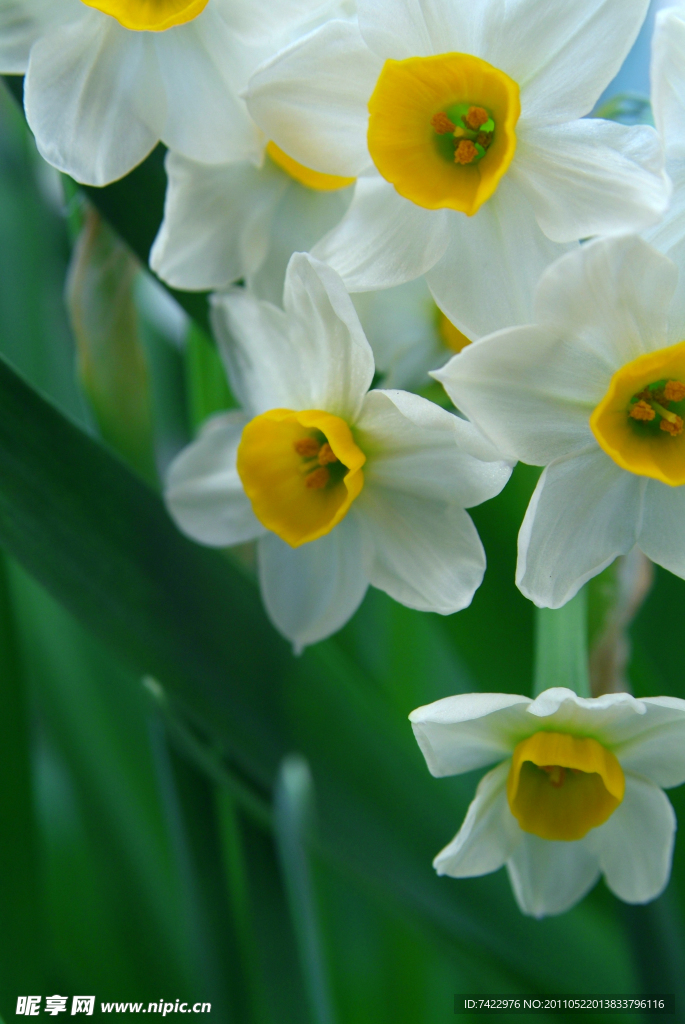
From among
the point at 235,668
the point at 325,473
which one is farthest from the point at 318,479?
the point at 235,668

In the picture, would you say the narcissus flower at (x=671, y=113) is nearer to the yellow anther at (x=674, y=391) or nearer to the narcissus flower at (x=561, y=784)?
the yellow anther at (x=674, y=391)

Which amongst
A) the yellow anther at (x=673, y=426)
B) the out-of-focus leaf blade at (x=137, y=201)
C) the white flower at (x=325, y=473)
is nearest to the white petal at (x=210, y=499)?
the white flower at (x=325, y=473)

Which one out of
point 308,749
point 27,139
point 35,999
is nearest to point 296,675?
point 308,749

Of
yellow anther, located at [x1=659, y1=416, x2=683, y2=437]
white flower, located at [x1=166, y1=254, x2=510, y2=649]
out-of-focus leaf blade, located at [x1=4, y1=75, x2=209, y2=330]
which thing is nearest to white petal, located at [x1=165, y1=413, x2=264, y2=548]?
white flower, located at [x1=166, y1=254, x2=510, y2=649]

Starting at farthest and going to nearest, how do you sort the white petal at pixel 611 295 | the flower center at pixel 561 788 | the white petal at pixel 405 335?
the white petal at pixel 405 335 < the flower center at pixel 561 788 < the white petal at pixel 611 295

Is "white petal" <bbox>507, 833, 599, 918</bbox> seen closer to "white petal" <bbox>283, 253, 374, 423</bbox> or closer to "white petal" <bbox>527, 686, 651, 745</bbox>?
"white petal" <bbox>527, 686, 651, 745</bbox>
